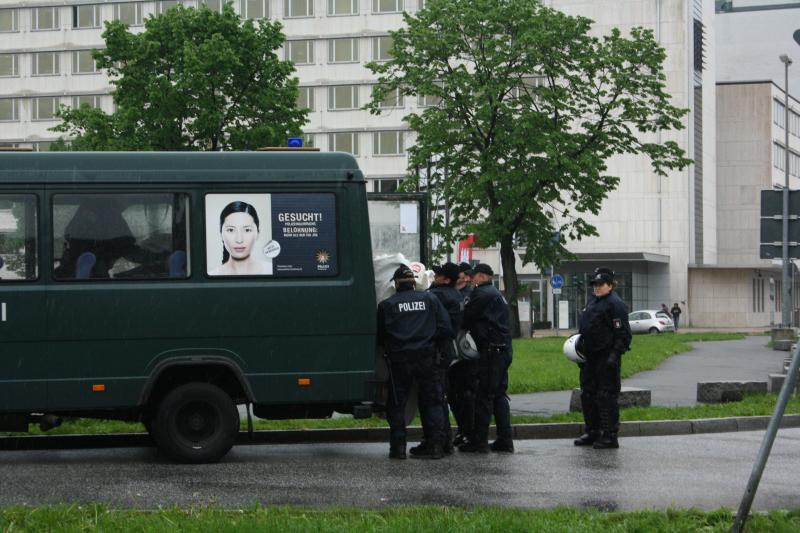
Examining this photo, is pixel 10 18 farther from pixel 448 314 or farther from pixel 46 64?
pixel 448 314

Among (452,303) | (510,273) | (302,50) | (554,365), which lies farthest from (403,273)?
(302,50)

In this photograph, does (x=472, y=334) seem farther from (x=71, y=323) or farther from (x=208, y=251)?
A: (x=71, y=323)

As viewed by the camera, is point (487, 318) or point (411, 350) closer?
point (411, 350)

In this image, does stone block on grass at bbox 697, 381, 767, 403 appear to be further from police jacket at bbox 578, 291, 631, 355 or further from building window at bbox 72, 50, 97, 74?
building window at bbox 72, 50, 97, 74

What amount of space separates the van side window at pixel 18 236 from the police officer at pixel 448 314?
12.5ft

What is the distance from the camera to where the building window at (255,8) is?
254ft

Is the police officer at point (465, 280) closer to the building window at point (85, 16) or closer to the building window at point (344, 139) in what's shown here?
the building window at point (344, 139)

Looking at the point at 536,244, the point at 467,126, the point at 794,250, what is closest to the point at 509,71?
the point at 467,126

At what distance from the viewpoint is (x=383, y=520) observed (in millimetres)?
8023

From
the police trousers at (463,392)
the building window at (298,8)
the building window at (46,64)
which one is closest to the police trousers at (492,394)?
the police trousers at (463,392)

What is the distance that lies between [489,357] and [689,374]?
1350cm

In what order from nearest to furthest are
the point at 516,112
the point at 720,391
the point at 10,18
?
the point at 720,391, the point at 516,112, the point at 10,18

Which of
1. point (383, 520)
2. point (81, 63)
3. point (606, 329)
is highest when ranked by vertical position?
point (81, 63)

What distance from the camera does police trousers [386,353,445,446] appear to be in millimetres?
Result: 12672
